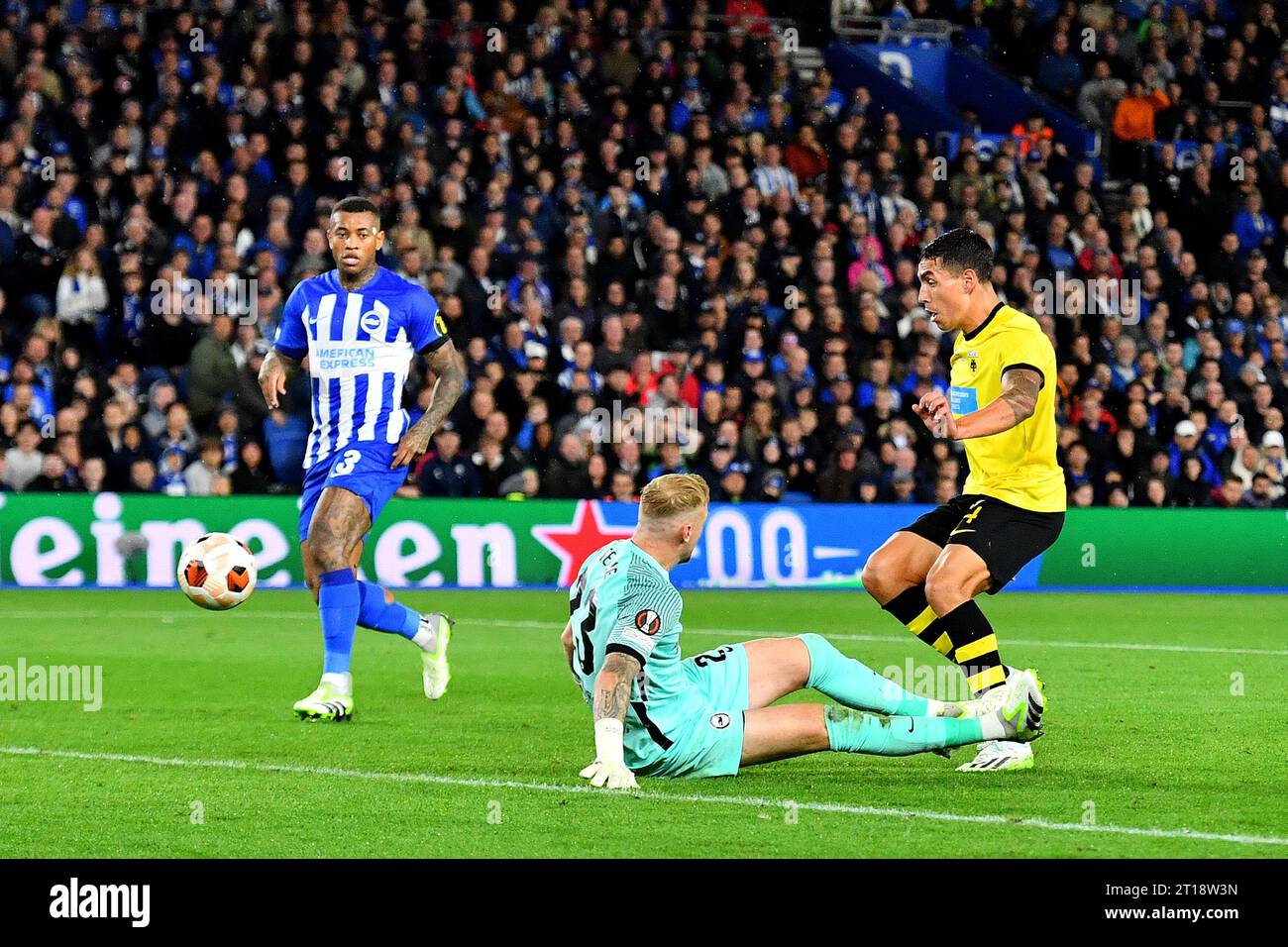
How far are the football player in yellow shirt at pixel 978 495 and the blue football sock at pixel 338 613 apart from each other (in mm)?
2529

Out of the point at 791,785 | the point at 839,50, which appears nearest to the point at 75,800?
the point at 791,785

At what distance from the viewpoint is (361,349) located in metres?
9.52

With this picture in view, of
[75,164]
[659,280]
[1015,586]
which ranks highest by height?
[75,164]

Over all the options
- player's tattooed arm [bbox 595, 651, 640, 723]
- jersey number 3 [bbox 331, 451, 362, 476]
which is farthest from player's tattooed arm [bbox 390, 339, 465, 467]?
player's tattooed arm [bbox 595, 651, 640, 723]

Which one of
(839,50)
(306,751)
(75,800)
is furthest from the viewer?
(839,50)

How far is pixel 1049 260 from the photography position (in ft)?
73.0

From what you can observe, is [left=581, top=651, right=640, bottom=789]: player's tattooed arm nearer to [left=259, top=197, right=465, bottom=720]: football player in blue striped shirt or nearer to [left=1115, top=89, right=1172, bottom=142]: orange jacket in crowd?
[left=259, top=197, right=465, bottom=720]: football player in blue striped shirt

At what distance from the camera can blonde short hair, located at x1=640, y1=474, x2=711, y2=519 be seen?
672 cm

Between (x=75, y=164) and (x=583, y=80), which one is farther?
(x=583, y=80)

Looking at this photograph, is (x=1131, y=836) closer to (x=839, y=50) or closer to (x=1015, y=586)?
(x=1015, y=586)

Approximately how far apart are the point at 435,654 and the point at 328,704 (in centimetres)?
100

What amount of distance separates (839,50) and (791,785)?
2018 centimetres

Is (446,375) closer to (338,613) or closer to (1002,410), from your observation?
(338,613)

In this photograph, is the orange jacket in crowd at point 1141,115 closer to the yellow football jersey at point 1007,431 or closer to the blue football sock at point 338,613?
the yellow football jersey at point 1007,431
